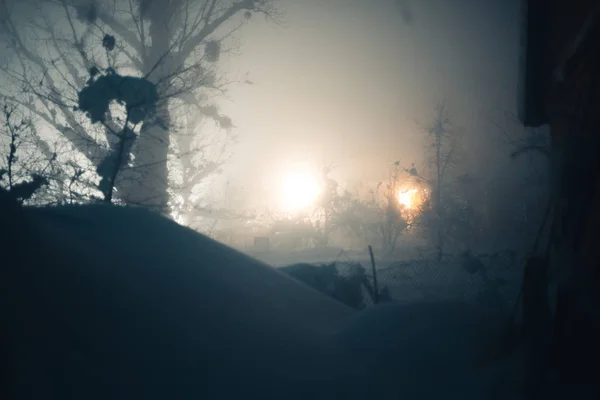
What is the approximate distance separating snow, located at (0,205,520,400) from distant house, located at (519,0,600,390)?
0.74 metres

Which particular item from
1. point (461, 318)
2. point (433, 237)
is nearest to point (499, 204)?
point (433, 237)

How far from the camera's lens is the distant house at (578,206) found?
2986 mm

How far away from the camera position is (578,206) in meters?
3.19

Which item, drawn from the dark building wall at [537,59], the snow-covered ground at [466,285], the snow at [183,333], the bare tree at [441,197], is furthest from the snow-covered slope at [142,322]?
the bare tree at [441,197]

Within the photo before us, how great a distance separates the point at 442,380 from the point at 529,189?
2732cm

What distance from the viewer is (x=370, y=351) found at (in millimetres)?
3928

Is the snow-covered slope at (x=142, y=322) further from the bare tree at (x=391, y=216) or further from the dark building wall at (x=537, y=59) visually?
the bare tree at (x=391, y=216)

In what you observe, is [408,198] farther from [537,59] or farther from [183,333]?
[183,333]

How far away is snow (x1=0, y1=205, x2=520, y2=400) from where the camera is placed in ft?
9.36

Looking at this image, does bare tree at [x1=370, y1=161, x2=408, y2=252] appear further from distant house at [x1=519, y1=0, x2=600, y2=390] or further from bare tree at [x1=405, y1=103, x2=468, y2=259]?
distant house at [x1=519, y1=0, x2=600, y2=390]

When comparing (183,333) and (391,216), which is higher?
(391,216)

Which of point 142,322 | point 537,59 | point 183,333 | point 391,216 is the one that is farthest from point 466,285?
point 391,216

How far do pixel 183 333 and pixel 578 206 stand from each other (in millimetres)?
3769

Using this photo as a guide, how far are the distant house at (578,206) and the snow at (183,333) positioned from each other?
0.74 meters
